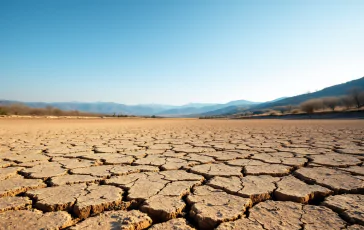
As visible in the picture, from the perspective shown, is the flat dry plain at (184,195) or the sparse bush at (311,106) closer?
the flat dry plain at (184,195)

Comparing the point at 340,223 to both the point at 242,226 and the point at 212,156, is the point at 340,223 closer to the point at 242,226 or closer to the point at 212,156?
the point at 242,226

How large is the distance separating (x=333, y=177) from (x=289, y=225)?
3.10ft

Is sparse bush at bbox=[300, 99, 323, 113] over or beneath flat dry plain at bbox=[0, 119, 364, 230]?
over

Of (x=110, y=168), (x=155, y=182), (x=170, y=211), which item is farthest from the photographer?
(x=110, y=168)

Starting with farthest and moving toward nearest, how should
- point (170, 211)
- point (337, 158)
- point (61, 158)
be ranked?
point (61, 158) → point (337, 158) → point (170, 211)

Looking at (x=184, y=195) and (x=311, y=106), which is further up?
(x=311, y=106)

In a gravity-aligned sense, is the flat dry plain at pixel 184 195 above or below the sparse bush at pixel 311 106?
below

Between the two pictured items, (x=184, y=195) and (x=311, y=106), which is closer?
(x=184, y=195)

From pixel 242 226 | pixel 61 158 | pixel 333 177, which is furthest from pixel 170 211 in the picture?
pixel 61 158

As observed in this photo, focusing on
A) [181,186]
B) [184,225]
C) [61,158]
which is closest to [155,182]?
[181,186]

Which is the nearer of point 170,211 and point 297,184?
point 170,211

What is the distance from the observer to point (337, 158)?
2.37m

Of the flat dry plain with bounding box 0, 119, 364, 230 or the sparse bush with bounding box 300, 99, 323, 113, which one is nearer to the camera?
the flat dry plain with bounding box 0, 119, 364, 230

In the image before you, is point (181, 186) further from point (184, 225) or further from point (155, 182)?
point (184, 225)
